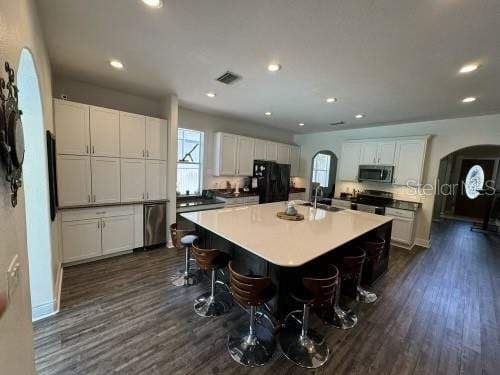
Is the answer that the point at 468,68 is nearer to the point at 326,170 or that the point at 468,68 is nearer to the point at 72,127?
the point at 72,127

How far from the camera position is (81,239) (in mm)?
3174

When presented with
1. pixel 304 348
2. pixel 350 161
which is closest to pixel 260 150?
pixel 350 161

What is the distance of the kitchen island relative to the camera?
1.83 metres

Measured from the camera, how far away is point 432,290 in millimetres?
2980

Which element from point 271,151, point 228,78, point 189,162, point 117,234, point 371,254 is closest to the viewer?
point 371,254

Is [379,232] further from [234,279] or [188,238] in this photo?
[188,238]

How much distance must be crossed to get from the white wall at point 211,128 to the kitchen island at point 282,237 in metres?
2.15

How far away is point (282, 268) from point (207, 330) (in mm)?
1011

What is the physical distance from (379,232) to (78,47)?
4.36m

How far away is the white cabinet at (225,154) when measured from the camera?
4.97 meters

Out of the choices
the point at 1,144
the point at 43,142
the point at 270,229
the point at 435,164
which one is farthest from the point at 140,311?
the point at 435,164

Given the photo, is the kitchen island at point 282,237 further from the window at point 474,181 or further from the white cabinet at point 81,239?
the window at point 474,181

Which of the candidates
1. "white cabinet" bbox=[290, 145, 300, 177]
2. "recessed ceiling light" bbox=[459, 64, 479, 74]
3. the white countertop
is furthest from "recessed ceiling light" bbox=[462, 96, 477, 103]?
"white cabinet" bbox=[290, 145, 300, 177]

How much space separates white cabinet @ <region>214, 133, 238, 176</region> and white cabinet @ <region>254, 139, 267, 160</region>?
2.21ft
